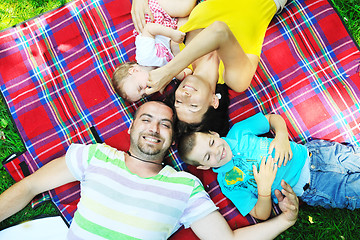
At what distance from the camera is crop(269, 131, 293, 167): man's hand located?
301 cm

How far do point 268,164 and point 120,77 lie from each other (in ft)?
5.53

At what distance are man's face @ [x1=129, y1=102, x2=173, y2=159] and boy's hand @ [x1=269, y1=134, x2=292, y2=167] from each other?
100cm

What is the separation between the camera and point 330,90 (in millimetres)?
3438

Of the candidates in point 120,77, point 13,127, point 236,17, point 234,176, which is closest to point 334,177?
point 234,176

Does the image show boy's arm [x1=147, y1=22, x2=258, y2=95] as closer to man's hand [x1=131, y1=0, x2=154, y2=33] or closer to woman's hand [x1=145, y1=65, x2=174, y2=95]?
woman's hand [x1=145, y1=65, x2=174, y2=95]

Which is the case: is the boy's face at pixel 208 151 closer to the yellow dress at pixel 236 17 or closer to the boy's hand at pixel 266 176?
the boy's hand at pixel 266 176

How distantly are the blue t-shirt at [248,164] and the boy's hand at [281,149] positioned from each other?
0.06 metres

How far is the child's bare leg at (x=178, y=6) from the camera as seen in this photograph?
338 centimetres

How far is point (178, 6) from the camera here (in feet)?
11.1

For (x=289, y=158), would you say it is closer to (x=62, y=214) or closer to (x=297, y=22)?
(x=297, y=22)

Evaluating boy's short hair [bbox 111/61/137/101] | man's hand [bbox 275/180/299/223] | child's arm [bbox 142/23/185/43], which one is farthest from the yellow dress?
man's hand [bbox 275/180/299/223]

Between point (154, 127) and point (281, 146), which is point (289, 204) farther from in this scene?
point (154, 127)


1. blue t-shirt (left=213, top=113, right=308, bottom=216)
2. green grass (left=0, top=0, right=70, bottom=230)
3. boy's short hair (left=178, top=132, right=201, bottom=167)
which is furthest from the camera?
green grass (left=0, top=0, right=70, bottom=230)

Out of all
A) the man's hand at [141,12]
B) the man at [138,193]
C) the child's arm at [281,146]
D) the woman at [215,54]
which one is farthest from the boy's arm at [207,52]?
the man's hand at [141,12]
